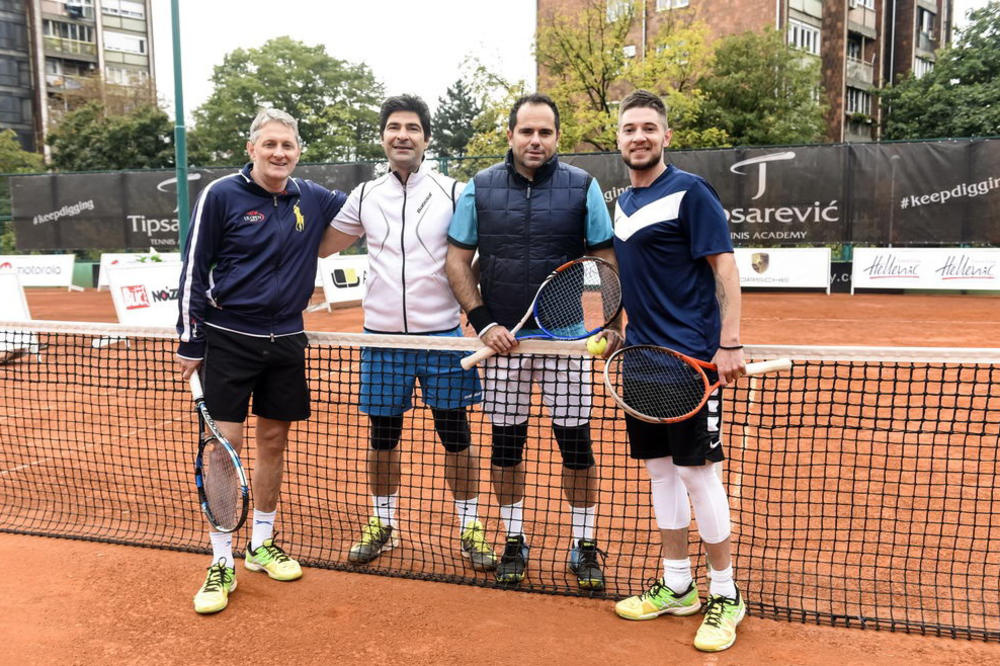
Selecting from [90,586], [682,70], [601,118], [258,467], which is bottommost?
[90,586]

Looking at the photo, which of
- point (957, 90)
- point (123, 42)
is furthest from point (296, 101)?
point (957, 90)

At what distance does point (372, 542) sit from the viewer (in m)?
3.64

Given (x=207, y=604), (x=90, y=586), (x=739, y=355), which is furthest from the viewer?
(x=90, y=586)

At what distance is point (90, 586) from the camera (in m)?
3.38

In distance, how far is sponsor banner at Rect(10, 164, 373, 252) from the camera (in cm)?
1842

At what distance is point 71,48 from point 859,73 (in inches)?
1706

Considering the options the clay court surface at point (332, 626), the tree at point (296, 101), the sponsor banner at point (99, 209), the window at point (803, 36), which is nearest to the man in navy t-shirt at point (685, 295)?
the clay court surface at point (332, 626)

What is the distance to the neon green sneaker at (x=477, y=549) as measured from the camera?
3.51 m

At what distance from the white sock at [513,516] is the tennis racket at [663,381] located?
88 centimetres

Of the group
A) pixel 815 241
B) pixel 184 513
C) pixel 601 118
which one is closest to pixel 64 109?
pixel 601 118

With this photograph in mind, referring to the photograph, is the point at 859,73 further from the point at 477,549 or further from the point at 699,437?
the point at 699,437

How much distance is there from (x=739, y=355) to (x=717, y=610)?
37.8 inches

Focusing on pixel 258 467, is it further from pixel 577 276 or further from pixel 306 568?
pixel 577 276

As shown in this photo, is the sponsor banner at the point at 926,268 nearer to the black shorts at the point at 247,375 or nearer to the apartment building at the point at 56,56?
the black shorts at the point at 247,375
